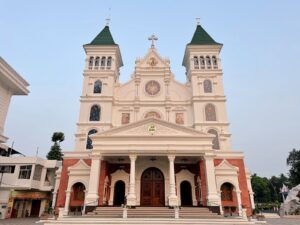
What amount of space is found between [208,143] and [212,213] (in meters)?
5.32

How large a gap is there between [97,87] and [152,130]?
10936 millimetres

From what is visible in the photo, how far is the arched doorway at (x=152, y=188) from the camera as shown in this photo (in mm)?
19906

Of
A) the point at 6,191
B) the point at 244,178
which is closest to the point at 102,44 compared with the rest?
the point at 6,191

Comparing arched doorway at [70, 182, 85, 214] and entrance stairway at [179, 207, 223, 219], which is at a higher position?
arched doorway at [70, 182, 85, 214]

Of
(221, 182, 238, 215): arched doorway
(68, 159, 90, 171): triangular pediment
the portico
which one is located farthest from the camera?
(68, 159, 90, 171): triangular pediment

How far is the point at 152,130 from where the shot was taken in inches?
765

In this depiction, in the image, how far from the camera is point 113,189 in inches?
816

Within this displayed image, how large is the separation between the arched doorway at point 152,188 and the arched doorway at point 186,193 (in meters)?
1.87

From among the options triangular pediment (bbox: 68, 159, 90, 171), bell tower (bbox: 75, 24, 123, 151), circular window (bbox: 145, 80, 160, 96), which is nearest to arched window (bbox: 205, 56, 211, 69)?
circular window (bbox: 145, 80, 160, 96)

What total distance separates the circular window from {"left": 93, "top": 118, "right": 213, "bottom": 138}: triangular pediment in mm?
7594

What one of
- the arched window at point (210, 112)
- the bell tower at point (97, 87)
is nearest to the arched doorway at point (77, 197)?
→ the bell tower at point (97, 87)

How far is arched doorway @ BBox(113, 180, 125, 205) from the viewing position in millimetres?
20595

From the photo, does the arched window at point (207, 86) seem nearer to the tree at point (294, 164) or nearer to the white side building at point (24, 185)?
the white side building at point (24, 185)

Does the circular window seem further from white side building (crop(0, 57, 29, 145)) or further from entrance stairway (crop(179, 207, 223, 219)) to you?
white side building (crop(0, 57, 29, 145))
